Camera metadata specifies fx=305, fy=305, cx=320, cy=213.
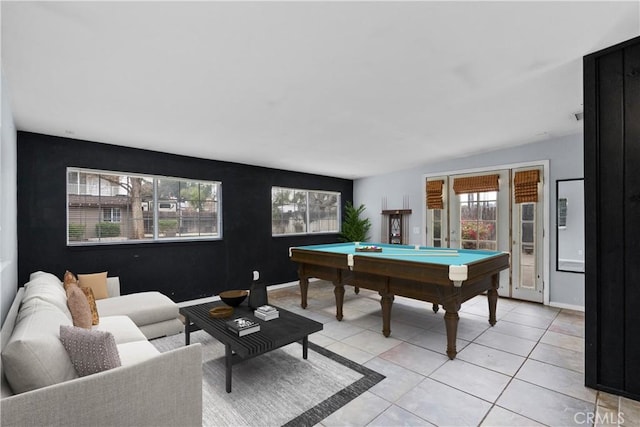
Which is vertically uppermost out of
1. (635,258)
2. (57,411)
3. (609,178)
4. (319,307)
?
(609,178)

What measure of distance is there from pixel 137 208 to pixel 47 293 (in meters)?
2.11

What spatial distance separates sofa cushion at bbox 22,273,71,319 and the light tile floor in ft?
7.10

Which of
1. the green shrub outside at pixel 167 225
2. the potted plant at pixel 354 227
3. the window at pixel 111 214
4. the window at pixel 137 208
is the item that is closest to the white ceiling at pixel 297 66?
the window at pixel 137 208

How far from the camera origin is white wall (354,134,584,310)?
431 cm

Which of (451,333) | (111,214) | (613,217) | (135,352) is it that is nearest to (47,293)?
(135,352)

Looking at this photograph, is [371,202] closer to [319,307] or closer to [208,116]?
[319,307]

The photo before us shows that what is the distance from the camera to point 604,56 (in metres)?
2.16

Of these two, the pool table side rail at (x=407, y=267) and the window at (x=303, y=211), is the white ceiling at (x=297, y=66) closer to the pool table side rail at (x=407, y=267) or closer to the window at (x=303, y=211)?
the pool table side rail at (x=407, y=267)

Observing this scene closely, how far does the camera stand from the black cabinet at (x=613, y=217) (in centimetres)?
209

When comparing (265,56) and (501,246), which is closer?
(265,56)

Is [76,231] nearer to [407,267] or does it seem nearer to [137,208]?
[137,208]

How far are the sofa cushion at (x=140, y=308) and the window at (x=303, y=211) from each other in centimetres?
278

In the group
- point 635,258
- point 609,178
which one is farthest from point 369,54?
point 635,258

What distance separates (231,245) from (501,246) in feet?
14.8
